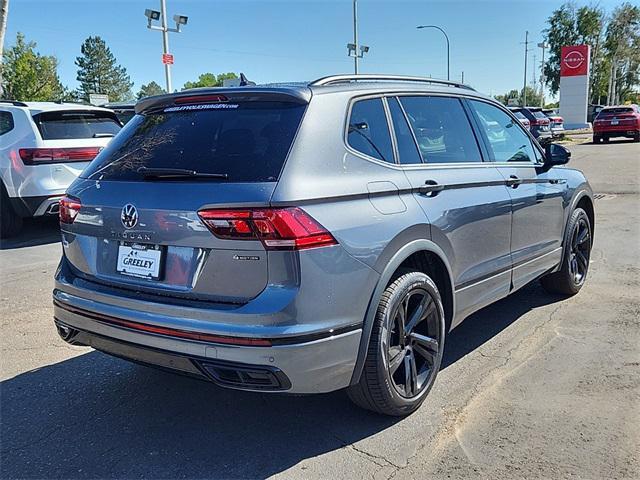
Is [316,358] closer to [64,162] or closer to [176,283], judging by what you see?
[176,283]

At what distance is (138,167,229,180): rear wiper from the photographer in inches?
105

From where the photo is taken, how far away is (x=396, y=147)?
10.6 feet

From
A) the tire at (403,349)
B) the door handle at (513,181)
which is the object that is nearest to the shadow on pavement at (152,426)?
the tire at (403,349)

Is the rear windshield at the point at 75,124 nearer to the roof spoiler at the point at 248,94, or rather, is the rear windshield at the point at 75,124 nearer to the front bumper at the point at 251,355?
the roof spoiler at the point at 248,94

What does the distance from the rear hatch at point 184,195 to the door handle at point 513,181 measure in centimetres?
195

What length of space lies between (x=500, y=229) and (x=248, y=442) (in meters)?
2.18

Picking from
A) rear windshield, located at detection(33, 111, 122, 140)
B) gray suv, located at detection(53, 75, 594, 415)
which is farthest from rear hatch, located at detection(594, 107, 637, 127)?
gray suv, located at detection(53, 75, 594, 415)

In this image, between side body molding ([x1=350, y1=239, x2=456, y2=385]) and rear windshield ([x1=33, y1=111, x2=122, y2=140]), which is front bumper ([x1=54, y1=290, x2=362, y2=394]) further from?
rear windshield ([x1=33, y1=111, x2=122, y2=140])

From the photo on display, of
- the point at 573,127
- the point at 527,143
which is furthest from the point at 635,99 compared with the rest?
the point at 527,143

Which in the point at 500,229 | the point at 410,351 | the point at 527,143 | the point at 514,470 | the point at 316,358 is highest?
the point at 527,143

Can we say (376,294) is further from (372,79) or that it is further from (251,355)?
(372,79)

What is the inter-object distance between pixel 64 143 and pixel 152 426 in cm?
573

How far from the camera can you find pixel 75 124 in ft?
26.5

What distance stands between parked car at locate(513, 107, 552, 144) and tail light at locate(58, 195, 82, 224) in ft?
68.6
